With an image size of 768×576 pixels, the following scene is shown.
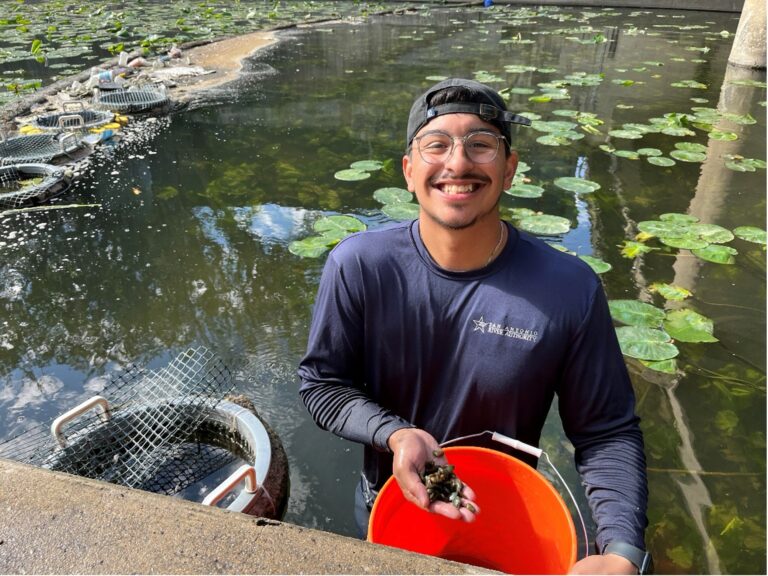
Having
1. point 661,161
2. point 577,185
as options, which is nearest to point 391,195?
point 577,185

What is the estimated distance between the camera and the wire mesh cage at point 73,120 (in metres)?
5.26

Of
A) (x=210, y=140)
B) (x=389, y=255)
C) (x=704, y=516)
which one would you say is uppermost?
(x=389, y=255)

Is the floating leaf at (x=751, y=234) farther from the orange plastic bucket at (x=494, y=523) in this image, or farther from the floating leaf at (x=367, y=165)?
the orange plastic bucket at (x=494, y=523)

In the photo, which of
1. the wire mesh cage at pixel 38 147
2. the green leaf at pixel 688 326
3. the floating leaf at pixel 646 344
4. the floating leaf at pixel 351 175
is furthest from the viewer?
the wire mesh cage at pixel 38 147

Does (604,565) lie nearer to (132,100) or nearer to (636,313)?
(636,313)

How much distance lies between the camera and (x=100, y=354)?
2658 millimetres

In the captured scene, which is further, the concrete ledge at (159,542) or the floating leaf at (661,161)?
the floating leaf at (661,161)

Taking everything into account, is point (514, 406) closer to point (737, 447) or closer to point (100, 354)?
point (737, 447)

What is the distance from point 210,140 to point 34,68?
5.39m

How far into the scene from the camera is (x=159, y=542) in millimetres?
963

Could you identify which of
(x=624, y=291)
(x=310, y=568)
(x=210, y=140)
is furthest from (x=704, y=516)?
(x=210, y=140)

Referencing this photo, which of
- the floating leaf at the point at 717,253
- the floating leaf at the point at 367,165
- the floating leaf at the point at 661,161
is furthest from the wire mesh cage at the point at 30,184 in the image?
the floating leaf at the point at 661,161

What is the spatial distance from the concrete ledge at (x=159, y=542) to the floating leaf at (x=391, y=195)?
3.19m

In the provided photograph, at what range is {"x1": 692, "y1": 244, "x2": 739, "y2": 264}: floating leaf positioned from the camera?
125 inches
